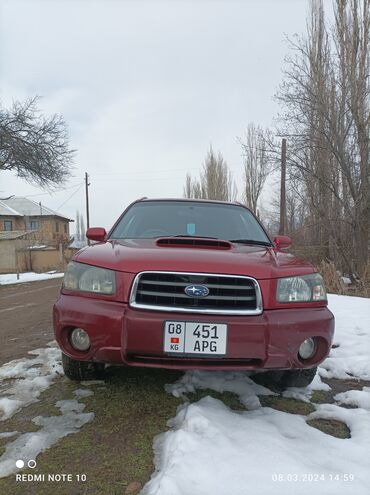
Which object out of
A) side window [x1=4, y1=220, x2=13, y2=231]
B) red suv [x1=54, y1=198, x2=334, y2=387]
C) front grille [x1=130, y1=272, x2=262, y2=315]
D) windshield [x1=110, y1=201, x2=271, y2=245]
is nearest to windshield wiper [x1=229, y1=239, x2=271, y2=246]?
windshield [x1=110, y1=201, x2=271, y2=245]

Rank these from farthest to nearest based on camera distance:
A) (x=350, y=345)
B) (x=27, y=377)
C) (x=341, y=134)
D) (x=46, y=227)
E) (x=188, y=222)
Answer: (x=46, y=227)
(x=341, y=134)
(x=350, y=345)
(x=188, y=222)
(x=27, y=377)

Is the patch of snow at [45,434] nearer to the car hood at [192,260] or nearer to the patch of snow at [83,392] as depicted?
the patch of snow at [83,392]

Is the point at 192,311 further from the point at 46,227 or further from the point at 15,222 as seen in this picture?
the point at 15,222

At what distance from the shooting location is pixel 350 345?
162 inches

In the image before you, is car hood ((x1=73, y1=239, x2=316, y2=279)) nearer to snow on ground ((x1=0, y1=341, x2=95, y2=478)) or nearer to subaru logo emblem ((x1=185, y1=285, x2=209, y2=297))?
subaru logo emblem ((x1=185, y1=285, x2=209, y2=297))

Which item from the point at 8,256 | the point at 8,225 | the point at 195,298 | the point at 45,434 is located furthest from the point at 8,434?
the point at 8,225

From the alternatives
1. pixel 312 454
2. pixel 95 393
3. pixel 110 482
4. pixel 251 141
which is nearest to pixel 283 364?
pixel 312 454

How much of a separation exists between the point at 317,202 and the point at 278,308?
47.0 feet

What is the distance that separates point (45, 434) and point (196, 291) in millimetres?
1189

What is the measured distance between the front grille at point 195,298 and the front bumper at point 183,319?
6 centimetres

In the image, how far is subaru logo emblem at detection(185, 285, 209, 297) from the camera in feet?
7.65

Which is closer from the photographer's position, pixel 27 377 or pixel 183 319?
pixel 183 319

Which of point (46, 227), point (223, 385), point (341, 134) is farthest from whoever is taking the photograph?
point (46, 227)

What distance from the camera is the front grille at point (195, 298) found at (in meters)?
2.35
